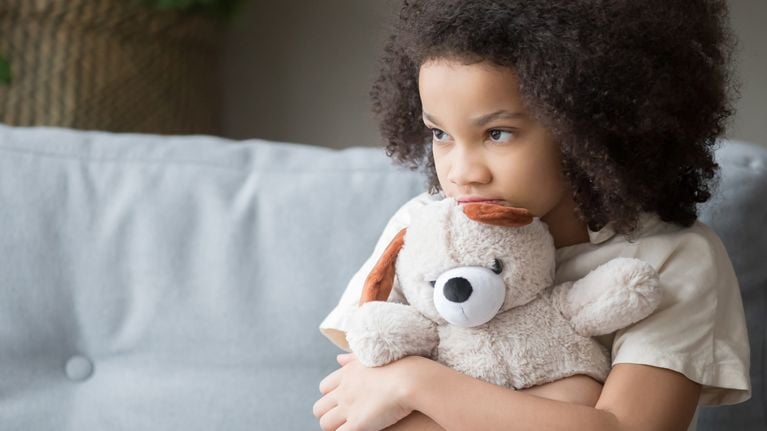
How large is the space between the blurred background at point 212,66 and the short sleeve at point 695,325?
789mm

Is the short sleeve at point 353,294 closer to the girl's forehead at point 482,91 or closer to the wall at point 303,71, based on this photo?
the girl's forehead at point 482,91

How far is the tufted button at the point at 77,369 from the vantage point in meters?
1.27

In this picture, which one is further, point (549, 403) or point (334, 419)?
point (334, 419)

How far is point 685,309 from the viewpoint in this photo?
899 mm

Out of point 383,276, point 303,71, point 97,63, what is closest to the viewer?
point 383,276

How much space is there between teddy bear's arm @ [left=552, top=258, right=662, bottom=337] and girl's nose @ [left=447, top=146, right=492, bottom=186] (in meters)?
0.13

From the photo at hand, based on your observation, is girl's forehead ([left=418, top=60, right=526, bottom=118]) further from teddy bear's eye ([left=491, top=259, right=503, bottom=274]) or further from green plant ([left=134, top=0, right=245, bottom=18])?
green plant ([left=134, top=0, right=245, bottom=18])

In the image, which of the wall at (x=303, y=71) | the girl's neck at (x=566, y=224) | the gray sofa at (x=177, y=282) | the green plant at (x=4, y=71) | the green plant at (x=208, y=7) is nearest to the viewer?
the girl's neck at (x=566, y=224)

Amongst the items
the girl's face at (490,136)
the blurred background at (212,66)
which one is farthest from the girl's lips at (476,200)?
the blurred background at (212,66)

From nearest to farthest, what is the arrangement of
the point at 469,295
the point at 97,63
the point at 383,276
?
the point at 469,295 < the point at 383,276 < the point at 97,63

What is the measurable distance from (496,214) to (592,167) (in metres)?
0.10

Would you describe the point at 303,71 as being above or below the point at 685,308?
above

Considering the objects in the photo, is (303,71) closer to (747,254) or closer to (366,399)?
(747,254)

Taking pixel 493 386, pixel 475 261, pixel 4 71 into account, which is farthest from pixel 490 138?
pixel 4 71
